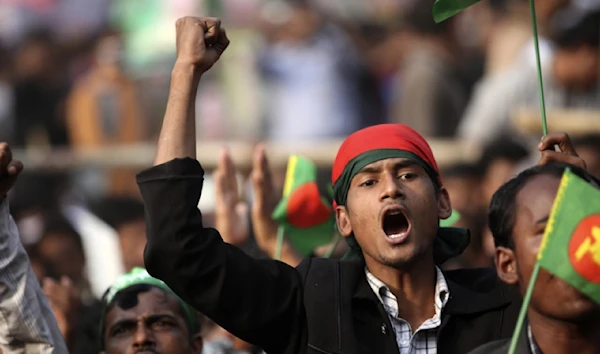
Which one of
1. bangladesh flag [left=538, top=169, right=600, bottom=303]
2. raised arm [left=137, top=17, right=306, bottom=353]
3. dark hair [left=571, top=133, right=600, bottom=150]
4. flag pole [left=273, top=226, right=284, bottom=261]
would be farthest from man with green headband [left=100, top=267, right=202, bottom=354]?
dark hair [left=571, top=133, right=600, bottom=150]

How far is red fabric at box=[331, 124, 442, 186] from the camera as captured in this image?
15.0 feet

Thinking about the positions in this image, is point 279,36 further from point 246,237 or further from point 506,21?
point 246,237

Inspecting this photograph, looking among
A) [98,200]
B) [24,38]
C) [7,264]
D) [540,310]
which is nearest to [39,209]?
[98,200]

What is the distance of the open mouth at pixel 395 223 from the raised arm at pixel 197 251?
337 millimetres

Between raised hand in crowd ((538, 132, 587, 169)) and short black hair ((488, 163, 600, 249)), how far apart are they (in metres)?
0.33

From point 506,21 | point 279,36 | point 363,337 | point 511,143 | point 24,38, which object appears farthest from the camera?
point 24,38

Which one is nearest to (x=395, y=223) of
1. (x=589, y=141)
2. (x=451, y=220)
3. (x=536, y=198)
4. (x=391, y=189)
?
(x=391, y=189)

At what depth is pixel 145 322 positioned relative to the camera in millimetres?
5285

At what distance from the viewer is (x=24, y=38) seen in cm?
1313

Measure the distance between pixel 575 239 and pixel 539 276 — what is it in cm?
23

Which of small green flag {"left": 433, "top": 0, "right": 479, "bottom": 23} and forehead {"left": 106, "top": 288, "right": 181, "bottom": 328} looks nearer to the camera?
small green flag {"left": 433, "top": 0, "right": 479, "bottom": 23}

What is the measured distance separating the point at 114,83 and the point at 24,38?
1.66m

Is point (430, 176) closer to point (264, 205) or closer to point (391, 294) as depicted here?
point (391, 294)

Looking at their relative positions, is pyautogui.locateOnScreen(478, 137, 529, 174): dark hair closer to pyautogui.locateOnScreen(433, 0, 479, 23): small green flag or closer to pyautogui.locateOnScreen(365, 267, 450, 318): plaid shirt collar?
pyautogui.locateOnScreen(433, 0, 479, 23): small green flag
